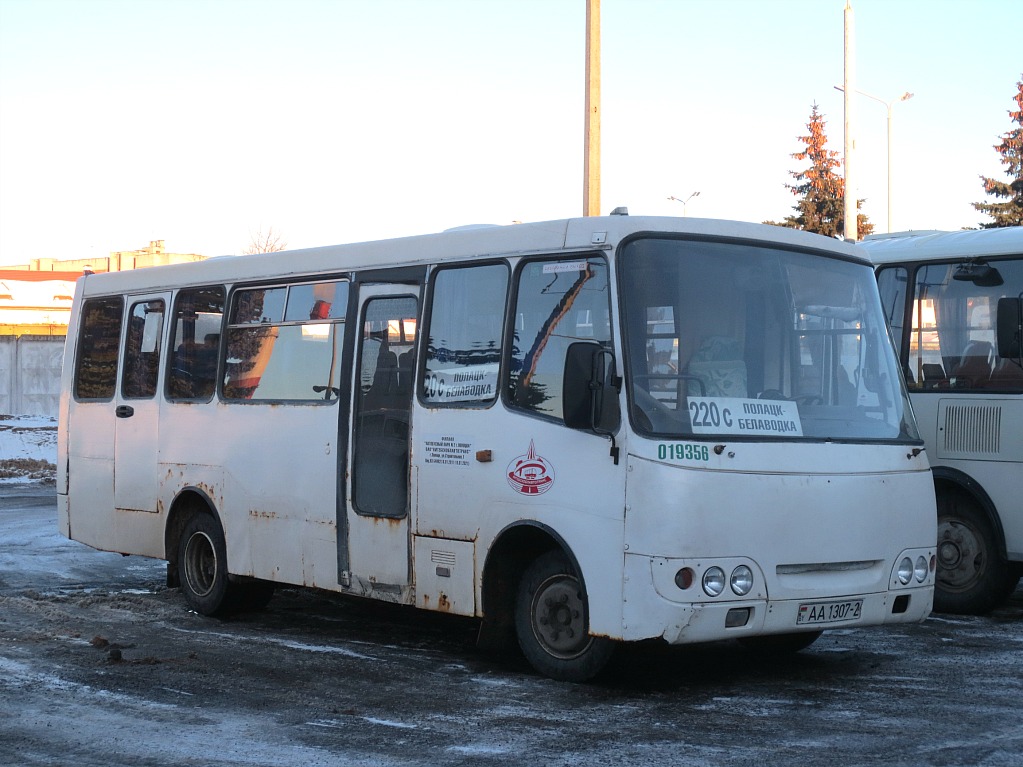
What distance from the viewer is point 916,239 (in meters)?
11.9

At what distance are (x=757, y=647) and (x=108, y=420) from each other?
6075 mm

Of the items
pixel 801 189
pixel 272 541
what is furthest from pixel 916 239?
pixel 801 189

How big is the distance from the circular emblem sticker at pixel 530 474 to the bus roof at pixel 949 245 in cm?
405

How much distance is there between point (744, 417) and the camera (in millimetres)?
7789

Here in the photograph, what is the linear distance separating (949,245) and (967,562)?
8.30 ft

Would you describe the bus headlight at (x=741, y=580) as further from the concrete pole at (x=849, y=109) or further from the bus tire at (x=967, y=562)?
the concrete pole at (x=849, y=109)

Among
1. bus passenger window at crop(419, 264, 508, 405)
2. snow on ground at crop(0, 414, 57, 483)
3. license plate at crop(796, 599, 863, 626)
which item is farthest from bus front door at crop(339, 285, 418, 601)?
snow on ground at crop(0, 414, 57, 483)

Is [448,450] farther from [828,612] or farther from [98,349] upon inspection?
[98,349]

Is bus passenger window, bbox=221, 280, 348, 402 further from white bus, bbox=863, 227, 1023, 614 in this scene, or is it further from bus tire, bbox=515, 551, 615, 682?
white bus, bbox=863, 227, 1023, 614

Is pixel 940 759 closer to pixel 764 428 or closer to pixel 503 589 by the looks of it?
pixel 764 428

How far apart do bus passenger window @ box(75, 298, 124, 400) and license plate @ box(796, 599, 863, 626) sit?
6.99 metres

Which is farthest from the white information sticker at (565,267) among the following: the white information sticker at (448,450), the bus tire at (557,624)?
the bus tire at (557,624)

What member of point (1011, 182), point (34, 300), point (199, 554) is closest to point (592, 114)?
point (199, 554)

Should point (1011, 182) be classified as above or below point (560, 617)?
above
